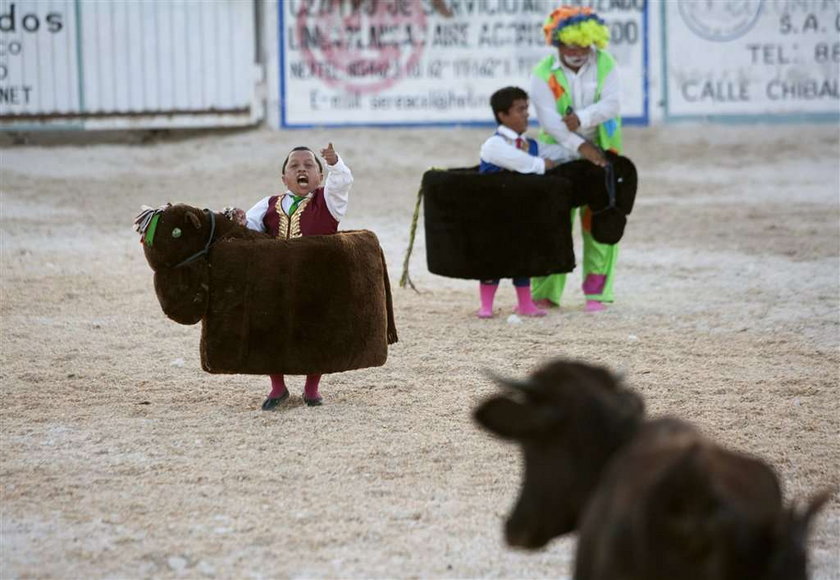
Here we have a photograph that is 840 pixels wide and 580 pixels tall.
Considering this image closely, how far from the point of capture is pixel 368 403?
635 centimetres

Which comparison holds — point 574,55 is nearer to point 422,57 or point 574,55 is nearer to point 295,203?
point 295,203

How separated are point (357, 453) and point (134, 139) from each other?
12.5m

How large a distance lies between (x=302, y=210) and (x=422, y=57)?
10.9 meters

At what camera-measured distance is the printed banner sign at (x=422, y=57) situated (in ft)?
54.9

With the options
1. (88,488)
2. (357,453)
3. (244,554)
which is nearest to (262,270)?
(357,453)

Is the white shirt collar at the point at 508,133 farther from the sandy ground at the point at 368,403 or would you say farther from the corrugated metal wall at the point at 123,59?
the corrugated metal wall at the point at 123,59

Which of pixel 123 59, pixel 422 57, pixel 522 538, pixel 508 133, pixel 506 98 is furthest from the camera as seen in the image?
pixel 422 57

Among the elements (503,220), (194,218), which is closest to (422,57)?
(503,220)

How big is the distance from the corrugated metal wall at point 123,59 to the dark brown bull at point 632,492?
14.6m

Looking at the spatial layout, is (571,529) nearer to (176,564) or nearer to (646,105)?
(176,564)

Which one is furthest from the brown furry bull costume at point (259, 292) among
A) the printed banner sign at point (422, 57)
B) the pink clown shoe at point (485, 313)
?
the printed banner sign at point (422, 57)

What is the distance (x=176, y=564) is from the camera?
4.10 meters

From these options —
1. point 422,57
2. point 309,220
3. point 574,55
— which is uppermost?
point 422,57

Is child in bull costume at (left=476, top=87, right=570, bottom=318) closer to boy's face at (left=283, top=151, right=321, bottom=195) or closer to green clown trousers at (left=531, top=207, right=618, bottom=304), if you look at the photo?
green clown trousers at (left=531, top=207, right=618, bottom=304)
